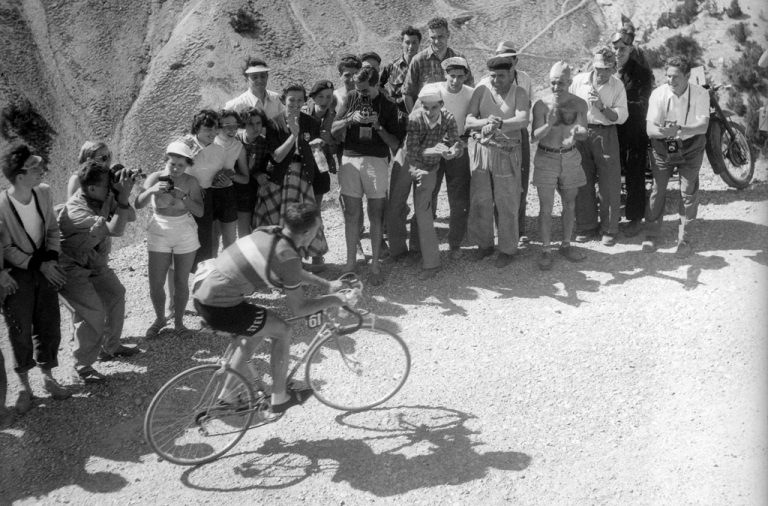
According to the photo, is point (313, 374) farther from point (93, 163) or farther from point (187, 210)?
point (93, 163)

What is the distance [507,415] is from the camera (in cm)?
605

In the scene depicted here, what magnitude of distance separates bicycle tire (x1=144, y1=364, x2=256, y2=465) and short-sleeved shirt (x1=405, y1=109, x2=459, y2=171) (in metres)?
3.44

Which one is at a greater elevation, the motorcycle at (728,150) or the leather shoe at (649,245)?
the motorcycle at (728,150)

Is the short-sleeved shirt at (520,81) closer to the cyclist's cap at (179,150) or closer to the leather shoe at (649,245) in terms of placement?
the leather shoe at (649,245)

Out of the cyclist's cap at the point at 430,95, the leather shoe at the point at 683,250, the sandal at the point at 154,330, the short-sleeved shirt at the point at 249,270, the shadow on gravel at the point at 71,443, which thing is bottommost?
the shadow on gravel at the point at 71,443

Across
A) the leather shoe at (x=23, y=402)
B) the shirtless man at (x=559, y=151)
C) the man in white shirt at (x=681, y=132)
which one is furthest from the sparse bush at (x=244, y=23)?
the leather shoe at (x=23, y=402)

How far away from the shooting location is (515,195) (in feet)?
27.4

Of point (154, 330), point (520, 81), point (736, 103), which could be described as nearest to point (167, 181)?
point (154, 330)

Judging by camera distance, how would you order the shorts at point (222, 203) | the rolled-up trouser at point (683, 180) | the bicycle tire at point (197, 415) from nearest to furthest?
the bicycle tire at point (197, 415)
the shorts at point (222, 203)
the rolled-up trouser at point (683, 180)

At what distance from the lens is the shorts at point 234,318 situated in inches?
213

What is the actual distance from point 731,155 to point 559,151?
318 cm

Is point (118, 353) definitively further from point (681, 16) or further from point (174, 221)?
point (681, 16)

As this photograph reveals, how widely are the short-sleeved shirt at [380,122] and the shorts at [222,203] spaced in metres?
1.35

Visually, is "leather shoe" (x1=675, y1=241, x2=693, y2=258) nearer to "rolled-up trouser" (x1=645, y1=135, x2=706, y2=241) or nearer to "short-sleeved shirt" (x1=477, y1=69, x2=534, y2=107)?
"rolled-up trouser" (x1=645, y1=135, x2=706, y2=241)
